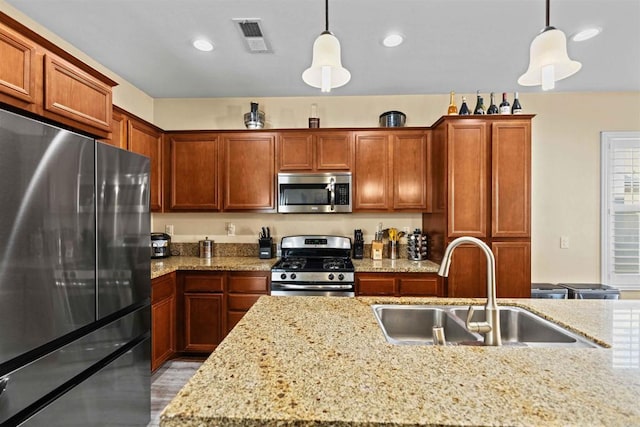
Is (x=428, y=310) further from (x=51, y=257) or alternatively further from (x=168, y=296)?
(x=168, y=296)

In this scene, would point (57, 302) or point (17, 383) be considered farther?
point (57, 302)

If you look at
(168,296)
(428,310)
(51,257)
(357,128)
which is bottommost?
(168,296)

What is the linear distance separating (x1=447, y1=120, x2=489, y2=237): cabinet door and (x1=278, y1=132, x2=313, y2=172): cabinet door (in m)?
1.38

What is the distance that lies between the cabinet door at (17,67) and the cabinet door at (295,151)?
2108mm

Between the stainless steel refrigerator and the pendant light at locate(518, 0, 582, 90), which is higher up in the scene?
the pendant light at locate(518, 0, 582, 90)

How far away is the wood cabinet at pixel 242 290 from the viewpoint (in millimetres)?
3039

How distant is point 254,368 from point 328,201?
257 centimetres

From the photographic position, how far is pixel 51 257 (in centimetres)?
142

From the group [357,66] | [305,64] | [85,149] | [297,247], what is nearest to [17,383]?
[85,149]

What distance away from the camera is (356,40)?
2459 mm

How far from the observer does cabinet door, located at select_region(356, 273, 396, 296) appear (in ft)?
9.71

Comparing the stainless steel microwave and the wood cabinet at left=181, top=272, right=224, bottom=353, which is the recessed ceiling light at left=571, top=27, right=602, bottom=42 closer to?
the stainless steel microwave

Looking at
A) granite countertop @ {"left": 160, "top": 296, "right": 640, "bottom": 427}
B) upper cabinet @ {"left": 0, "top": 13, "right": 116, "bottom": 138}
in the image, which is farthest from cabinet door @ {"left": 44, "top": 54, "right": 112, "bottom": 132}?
granite countertop @ {"left": 160, "top": 296, "right": 640, "bottom": 427}

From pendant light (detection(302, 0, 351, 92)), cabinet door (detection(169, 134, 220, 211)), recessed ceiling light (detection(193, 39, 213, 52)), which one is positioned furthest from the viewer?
cabinet door (detection(169, 134, 220, 211))
